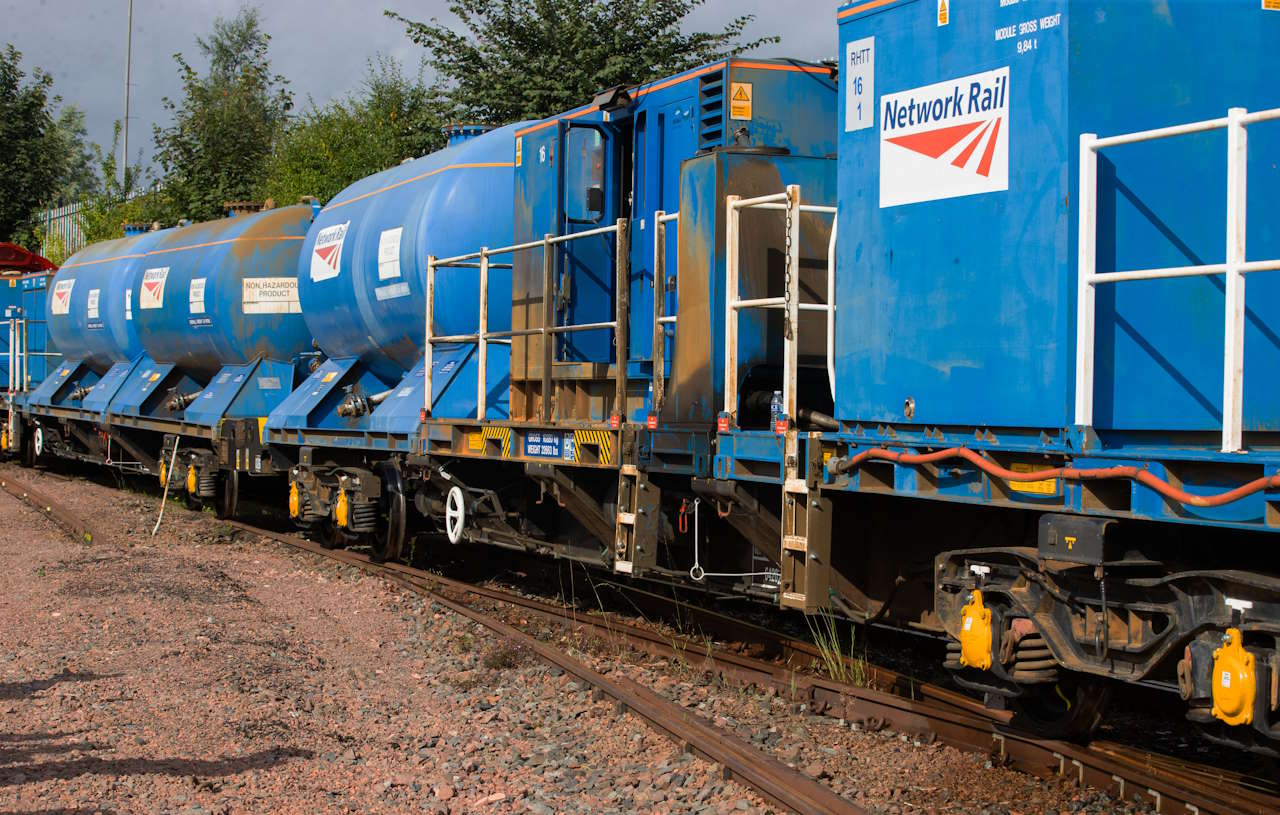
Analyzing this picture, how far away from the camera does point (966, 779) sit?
5566mm

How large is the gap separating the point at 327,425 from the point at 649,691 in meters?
7.50

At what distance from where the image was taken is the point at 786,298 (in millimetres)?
6723

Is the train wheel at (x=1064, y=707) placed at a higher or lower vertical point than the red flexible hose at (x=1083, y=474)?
lower

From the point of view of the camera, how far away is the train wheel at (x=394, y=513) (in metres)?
12.3

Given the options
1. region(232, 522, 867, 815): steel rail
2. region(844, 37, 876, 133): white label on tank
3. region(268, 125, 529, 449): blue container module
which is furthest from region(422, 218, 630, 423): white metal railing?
region(844, 37, 876, 133): white label on tank

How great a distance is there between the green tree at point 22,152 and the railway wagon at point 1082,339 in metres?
45.9

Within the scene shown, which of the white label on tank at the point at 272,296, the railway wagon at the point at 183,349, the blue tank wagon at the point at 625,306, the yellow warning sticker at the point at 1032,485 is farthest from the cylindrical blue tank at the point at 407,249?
the yellow warning sticker at the point at 1032,485

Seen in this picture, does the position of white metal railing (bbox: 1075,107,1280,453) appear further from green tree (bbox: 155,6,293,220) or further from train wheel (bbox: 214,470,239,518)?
green tree (bbox: 155,6,293,220)

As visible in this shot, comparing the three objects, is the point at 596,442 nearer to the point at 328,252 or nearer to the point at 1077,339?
the point at 1077,339

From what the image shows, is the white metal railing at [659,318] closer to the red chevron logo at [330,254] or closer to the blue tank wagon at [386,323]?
the blue tank wagon at [386,323]

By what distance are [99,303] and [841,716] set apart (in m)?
18.5

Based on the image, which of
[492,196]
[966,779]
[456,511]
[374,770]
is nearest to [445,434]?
[456,511]

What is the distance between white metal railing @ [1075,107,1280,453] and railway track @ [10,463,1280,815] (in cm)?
160

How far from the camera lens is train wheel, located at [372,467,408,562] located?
484 inches
